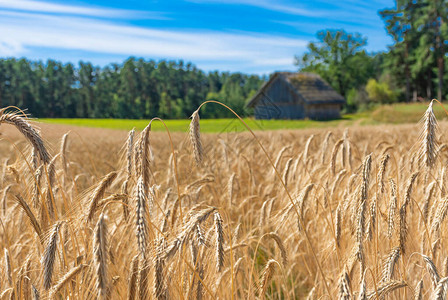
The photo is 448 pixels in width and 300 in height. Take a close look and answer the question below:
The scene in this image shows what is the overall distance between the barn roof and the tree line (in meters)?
31.0

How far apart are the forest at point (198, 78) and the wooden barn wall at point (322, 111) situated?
1012cm

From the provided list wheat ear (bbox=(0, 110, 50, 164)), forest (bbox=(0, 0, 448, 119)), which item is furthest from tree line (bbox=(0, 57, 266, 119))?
wheat ear (bbox=(0, 110, 50, 164))

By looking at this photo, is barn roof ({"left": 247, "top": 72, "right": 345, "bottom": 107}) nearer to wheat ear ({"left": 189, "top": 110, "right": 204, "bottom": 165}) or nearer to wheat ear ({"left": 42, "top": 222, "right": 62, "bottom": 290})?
wheat ear ({"left": 189, "top": 110, "right": 204, "bottom": 165})

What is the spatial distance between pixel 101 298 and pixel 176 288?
0.86 metres

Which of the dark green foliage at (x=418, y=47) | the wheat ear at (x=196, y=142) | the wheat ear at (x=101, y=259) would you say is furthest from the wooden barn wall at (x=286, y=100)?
the wheat ear at (x=101, y=259)

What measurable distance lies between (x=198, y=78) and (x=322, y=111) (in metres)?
55.5

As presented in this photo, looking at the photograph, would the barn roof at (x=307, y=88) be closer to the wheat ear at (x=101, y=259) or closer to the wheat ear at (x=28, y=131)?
the wheat ear at (x=28, y=131)

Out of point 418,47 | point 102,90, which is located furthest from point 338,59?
point 102,90

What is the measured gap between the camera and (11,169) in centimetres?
232

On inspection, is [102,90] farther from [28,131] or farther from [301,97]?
[28,131]

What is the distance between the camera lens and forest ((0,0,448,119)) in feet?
178

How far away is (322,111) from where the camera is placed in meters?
38.9

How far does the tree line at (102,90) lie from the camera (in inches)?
2790

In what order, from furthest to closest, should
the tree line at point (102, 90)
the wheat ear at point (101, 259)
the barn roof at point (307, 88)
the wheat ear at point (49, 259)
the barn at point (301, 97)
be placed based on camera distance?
the tree line at point (102, 90) → the barn at point (301, 97) → the barn roof at point (307, 88) → the wheat ear at point (49, 259) → the wheat ear at point (101, 259)
